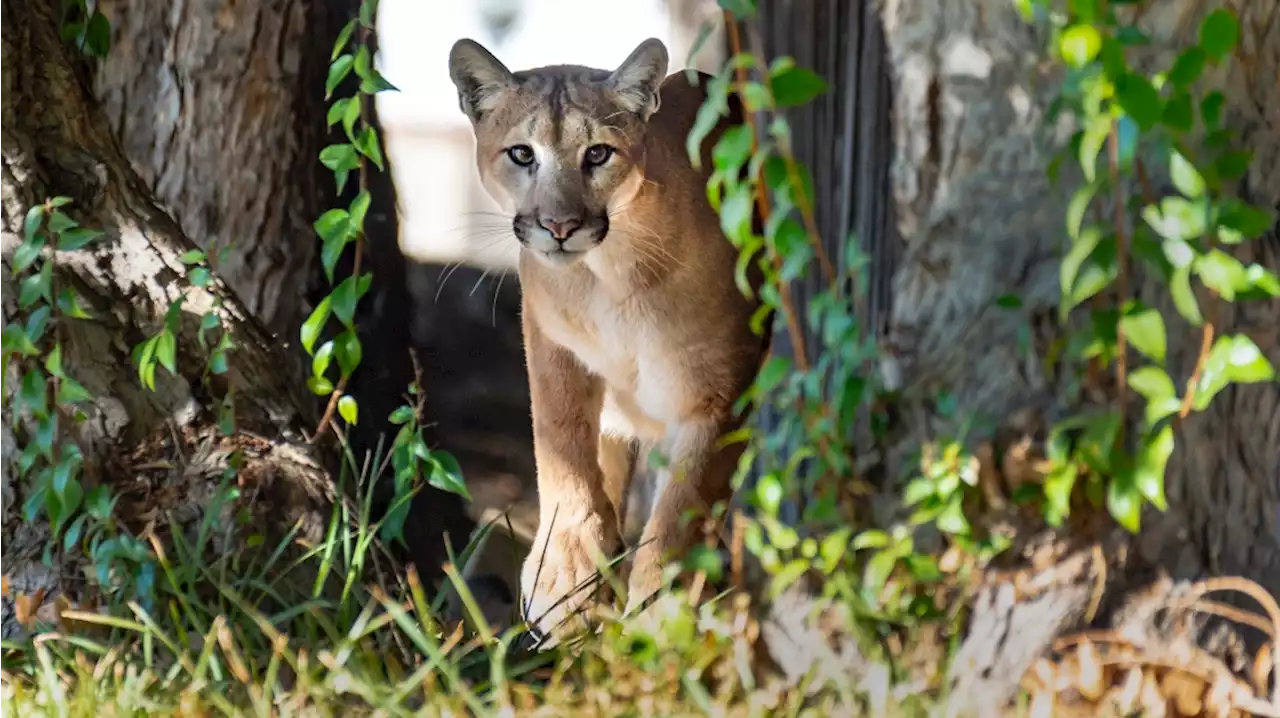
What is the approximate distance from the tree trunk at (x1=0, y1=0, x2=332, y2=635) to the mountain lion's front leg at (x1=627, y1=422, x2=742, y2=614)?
0.74 m

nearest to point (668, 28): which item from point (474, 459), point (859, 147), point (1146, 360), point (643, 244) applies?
point (643, 244)

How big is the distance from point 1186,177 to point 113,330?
2224 millimetres

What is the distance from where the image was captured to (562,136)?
10.4 feet

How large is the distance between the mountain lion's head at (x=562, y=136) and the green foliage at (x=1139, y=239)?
1.20m

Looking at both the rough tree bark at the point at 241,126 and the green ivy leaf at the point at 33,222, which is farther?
the rough tree bark at the point at 241,126

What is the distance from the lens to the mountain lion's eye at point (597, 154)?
3162mm

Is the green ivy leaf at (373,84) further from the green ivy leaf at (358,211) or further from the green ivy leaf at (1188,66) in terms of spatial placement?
the green ivy leaf at (1188,66)

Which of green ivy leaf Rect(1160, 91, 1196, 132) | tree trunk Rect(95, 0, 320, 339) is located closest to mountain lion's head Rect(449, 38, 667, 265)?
tree trunk Rect(95, 0, 320, 339)

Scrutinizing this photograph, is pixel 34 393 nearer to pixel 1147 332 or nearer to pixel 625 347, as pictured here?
pixel 625 347

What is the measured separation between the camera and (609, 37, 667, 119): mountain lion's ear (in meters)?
3.11

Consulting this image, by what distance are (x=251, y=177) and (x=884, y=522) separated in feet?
7.37

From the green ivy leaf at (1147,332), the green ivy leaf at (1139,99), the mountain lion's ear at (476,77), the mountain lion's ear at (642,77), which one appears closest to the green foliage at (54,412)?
the mountain lion's ear at (476,77)

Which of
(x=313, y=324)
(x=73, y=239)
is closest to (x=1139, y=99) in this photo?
(x=313, y=324)

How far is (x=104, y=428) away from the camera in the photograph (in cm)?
309
